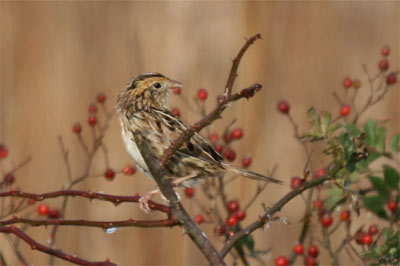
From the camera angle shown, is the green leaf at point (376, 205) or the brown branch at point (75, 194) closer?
the brown branch at point (75, 194)

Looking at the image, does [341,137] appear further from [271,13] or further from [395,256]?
[271,13]

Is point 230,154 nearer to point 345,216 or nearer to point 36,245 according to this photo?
point 345,216

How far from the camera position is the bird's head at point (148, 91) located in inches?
156

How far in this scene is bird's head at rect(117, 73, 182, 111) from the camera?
13.0ft

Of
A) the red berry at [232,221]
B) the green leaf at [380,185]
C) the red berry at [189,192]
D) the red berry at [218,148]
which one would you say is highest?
the red berry at [218,148]

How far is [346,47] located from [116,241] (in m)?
2.68

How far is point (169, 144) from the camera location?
351 centimetres

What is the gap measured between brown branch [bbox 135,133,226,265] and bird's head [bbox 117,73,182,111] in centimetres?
168

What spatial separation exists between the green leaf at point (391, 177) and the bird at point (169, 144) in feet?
1.70

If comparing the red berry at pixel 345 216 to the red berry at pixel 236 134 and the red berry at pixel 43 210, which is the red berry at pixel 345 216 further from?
the red berry at pixel 43 210

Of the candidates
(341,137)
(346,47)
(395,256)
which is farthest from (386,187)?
(346,47)

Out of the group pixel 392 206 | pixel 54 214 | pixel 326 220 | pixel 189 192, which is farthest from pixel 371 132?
pixel 54 214

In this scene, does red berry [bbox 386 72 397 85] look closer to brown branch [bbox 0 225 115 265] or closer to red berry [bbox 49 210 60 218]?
red berry [bbox 49 210 60 218]

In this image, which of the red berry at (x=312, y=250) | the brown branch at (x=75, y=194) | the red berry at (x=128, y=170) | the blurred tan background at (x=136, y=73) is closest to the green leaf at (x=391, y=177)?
the red berry at (x=312, y=250)
